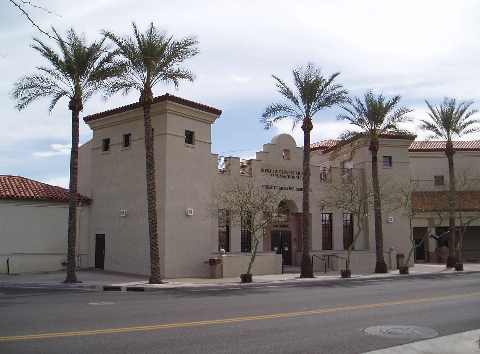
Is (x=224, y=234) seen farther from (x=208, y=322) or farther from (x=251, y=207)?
(x=208, y=322)

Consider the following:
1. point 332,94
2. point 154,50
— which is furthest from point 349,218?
point 154,50

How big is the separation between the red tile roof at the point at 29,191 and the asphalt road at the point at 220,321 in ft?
31.4

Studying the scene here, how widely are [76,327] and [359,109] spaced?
80.4 ft

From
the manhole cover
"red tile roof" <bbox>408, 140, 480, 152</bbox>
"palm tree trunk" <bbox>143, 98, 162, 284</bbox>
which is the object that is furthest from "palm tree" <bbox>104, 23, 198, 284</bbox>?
"red tile roof" <bbox>408, 140, 480, 152</bbox>

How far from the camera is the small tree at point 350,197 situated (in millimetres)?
29047

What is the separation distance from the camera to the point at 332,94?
27.4 metres

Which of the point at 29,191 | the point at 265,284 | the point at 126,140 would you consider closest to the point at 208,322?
the point at 265,284

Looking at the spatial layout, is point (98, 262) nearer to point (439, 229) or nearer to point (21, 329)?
point (21, 329)

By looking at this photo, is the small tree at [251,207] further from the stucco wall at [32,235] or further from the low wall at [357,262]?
the stucco wall at [32,235]

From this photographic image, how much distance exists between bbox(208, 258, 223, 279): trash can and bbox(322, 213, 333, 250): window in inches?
379

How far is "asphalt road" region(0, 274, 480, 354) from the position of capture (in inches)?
335

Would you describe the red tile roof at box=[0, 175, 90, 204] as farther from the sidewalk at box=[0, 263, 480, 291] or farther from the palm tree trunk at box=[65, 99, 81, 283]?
the palm tree trunk at box=[65, 99, 81, 283]

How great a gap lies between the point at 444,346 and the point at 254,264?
747 inches

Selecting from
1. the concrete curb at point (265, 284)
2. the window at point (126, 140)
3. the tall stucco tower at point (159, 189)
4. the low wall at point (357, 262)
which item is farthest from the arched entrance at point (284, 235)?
the window at point (126, 140)
